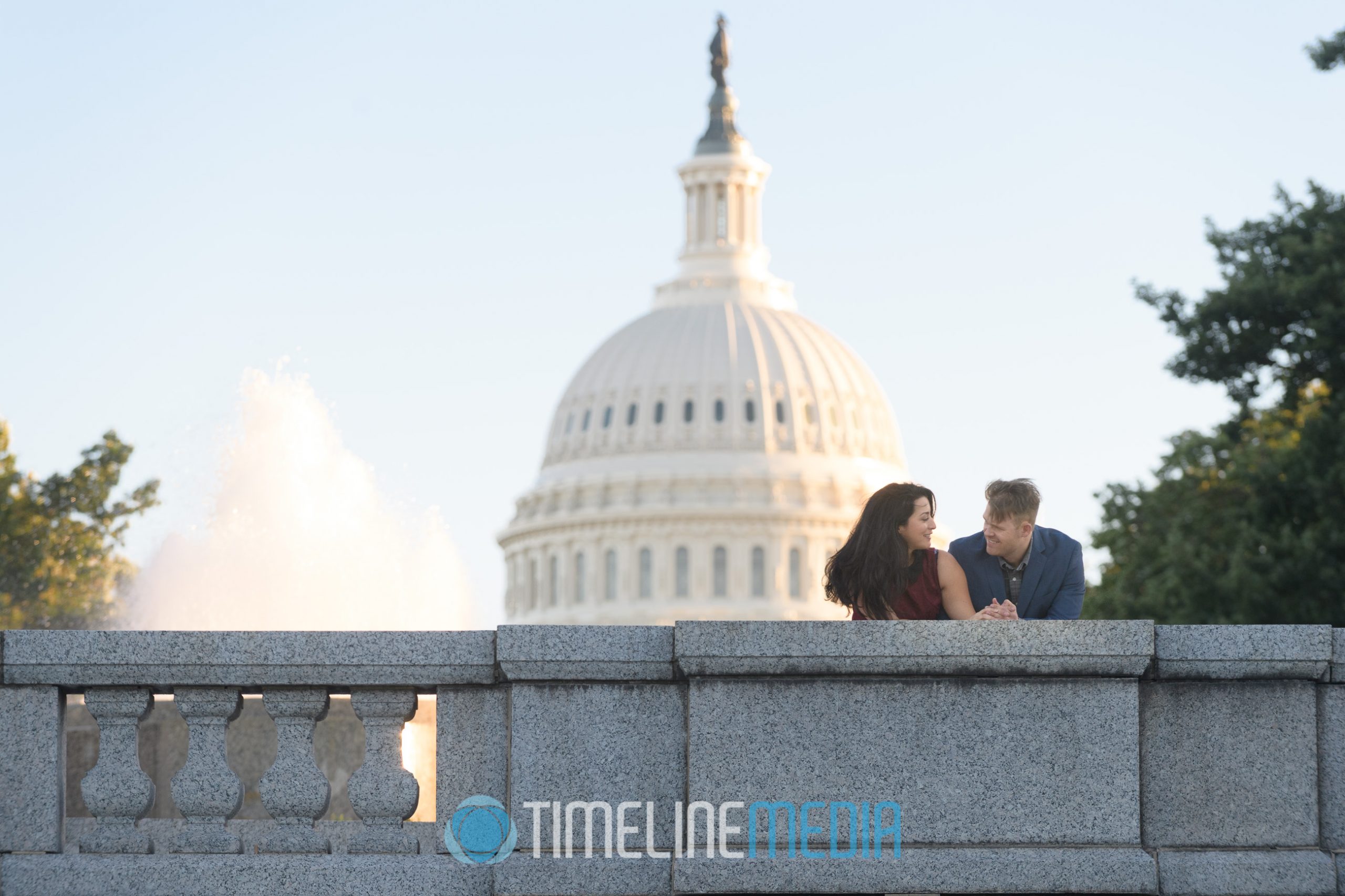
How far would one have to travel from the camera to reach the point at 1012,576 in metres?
9.24

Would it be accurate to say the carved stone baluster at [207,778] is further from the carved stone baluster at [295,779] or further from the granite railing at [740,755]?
the carved stone baluster at [295,779]

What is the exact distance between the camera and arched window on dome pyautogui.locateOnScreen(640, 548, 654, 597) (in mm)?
119750

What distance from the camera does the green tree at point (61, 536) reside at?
36.2m

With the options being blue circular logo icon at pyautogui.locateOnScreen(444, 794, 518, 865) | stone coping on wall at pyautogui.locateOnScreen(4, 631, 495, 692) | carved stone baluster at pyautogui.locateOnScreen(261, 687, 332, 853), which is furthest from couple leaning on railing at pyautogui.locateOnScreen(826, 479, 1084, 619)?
carved stone baluster at pyautogui.locateOnScreen(261, 687, 332, 853)

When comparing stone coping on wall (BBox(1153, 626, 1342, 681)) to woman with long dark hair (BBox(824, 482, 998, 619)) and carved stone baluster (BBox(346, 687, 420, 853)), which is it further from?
carved stone baluster (BBox(346, 687, 420, 853))

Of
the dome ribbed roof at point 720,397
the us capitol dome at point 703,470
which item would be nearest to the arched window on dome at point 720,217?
the us capitol dome at point 703,470

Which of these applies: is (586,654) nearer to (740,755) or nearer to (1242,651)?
(740,755)

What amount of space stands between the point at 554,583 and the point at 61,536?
88088mm

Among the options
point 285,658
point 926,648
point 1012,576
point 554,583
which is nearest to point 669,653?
point 926,648

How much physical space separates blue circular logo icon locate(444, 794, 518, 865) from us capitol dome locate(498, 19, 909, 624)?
10618cm

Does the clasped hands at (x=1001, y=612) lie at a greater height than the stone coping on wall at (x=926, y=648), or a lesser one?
greater

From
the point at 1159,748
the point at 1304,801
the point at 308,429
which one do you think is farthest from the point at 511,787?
the point at 308,429

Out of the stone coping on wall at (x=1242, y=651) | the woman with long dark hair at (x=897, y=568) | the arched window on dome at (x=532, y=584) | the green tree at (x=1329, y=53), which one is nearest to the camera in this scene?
the stone coping on wall at (x=1242, y=651)

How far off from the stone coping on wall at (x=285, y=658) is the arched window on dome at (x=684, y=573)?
361 feet
